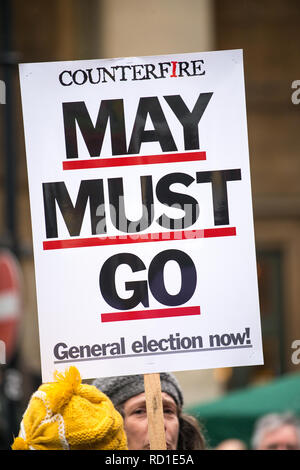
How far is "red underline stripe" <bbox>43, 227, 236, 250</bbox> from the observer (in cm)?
315

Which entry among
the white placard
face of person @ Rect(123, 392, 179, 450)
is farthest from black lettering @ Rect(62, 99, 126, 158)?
face of person @ Rect(123, 392, 179, 450)

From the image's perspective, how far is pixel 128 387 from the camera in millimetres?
3373

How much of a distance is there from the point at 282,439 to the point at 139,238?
2.51 meters

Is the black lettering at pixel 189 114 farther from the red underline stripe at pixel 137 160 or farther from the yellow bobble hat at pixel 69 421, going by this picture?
the yellow bobble hat at pixel 69 421

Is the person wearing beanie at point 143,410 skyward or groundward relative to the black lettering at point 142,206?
groundward

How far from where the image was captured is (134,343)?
10.3ft

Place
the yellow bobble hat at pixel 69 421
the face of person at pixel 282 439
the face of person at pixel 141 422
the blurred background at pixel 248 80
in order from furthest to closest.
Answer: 1. the blurred background at pixel 248 80
2. the face of person at pixel 282 439
3. the face of person at pixel 141 422
4. the yellow bobble hat at pixel 69 421

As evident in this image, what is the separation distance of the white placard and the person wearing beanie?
24cm

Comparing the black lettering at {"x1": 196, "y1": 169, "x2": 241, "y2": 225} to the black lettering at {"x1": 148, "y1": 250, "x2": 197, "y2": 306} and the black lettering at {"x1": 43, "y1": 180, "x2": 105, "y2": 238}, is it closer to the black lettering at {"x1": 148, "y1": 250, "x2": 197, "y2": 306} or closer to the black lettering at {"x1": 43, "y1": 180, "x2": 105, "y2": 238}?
the black lettering at {"x1": 148, "y1": 250, "x2": 197, "y2": 306}

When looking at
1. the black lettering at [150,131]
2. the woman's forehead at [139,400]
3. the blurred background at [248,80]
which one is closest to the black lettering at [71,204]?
the black lettering at [150,131]

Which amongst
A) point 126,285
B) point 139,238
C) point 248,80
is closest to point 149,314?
point 126,285

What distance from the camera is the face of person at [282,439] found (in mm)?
5219

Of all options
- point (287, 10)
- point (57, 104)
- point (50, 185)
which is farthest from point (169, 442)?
point (287, 10)

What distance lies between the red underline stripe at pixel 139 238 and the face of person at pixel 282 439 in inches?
86.7
